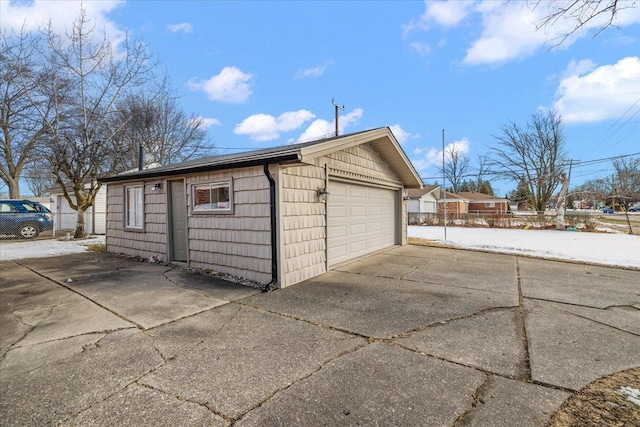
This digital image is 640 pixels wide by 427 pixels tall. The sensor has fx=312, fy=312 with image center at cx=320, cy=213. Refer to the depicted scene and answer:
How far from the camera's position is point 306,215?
5.90 m

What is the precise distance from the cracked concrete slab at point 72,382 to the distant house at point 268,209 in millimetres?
2649

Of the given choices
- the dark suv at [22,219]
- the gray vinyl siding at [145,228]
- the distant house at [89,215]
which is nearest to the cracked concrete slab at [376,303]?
the gray vinyl siding at [145,228]

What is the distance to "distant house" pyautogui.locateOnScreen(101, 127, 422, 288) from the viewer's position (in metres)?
5.39

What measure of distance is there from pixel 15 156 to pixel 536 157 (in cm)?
3534

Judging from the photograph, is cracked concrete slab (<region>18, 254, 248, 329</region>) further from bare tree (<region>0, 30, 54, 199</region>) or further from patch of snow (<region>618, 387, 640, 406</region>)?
bare tree (<region>0, 30, 54, 199</region>)

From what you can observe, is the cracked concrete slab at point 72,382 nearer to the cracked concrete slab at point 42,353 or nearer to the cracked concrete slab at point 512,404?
the cracked concrete slab at point 42,353

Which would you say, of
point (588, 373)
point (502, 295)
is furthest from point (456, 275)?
point (588, 373)

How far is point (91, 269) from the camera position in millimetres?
6734

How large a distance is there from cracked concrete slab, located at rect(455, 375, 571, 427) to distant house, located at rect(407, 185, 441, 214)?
2568cm

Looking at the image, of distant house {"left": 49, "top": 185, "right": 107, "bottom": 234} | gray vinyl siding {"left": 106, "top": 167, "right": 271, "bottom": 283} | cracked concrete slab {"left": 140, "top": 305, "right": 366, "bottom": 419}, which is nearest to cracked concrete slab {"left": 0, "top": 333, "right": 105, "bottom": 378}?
cracked concrete slab {"left": 140, "top": 305, "right": 366, "bottom": 419}

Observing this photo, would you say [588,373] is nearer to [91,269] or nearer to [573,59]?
[573,59]

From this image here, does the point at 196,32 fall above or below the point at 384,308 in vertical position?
above

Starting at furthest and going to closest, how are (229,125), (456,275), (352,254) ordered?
(229,125) < (352,254) < (456,275)

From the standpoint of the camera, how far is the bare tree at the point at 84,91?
1165cm
